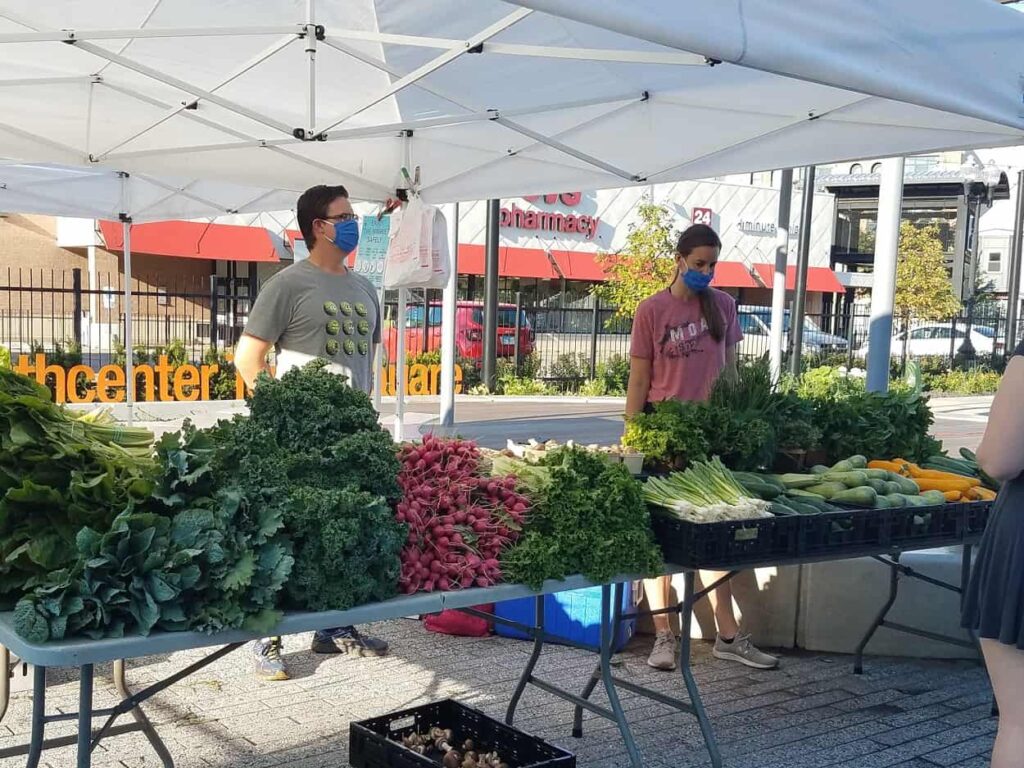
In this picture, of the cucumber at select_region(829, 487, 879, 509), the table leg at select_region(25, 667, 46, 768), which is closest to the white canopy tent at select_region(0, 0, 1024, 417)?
the cucumber at select_region(829, 487, 879, 509)

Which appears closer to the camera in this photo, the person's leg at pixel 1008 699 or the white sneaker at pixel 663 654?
the person's leg at pixel 1008 699

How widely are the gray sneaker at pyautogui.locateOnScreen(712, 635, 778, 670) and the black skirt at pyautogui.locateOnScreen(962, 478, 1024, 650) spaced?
2411 millimetres

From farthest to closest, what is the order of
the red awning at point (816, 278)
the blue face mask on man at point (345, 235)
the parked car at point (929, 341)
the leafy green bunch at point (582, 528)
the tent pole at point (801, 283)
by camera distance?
the red awning at point (816, 278) → the parked car at point (929, 341) → the tent pole at point (801, 283) → the blue face mask on man at point (345, 235) → the leafy green bunch at point (582, 528)

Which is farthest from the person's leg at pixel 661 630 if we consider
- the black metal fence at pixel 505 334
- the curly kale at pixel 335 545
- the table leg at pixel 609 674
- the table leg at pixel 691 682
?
the black metal fence at pixel 505 334

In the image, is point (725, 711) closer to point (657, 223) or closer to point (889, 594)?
point (889, 594)

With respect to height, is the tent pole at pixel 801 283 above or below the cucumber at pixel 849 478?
above

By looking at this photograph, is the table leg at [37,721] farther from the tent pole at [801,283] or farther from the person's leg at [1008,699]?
the tent pole at [801,283]

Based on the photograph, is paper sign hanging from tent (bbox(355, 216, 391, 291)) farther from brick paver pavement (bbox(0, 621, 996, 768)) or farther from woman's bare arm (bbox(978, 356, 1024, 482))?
woman's bare arm (bbox(978, 356, 1024, 482))

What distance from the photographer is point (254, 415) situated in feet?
9.98

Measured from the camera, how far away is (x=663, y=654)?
5.03 meters

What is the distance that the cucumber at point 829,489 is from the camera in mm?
4195

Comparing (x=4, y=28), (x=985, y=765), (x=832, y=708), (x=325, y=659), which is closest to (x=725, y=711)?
(x=832, y=708)

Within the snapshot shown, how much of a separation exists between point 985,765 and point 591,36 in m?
3.88

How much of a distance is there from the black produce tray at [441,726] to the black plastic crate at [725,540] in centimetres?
83
